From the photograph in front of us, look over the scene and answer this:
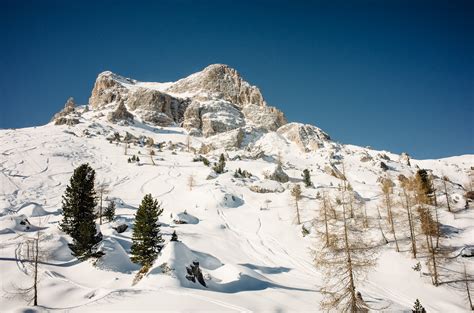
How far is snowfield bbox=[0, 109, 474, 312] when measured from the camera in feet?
71.5

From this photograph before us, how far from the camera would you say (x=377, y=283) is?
1214 inches

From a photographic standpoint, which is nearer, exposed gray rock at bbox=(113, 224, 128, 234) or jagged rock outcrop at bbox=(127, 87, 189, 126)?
exposed gray rock at bbox=(113, 224, 128, 234)

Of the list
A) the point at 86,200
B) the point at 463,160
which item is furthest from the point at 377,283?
the point at 463,160

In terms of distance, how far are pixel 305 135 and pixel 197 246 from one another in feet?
437

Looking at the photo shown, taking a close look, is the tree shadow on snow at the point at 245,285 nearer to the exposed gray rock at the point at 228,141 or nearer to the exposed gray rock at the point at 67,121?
the exposed gray rock at the point at 228,141

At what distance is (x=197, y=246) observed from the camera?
38.1 meters

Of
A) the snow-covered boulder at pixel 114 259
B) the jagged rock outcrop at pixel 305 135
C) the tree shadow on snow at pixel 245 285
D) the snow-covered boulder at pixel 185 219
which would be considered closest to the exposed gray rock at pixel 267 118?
the jagged rock outcrop at pixel 305 135

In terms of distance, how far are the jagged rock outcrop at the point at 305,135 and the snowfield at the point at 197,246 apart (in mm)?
61832

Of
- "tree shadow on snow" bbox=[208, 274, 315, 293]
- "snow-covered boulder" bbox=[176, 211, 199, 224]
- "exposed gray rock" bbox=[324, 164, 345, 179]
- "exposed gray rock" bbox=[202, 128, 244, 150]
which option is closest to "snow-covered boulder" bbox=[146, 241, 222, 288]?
"tree shadow on snow" bbox=[208, 274, 315, 293]

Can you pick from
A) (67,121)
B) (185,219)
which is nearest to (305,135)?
(67,121)

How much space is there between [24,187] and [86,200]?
129 feet

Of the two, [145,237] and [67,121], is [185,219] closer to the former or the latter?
[145,237]

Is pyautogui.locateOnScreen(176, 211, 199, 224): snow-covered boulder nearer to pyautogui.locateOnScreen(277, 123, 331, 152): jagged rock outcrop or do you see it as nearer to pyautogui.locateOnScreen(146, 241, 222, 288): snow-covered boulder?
pyautogui.locateOnScreen(146, 241, 222, 288): snow-covered boulder

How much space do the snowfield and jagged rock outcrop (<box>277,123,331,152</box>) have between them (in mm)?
61832
